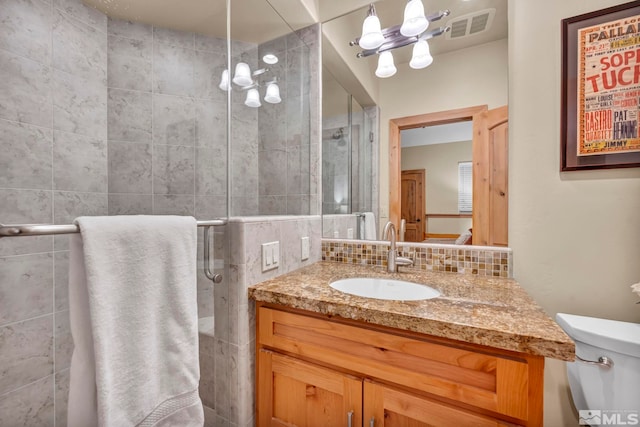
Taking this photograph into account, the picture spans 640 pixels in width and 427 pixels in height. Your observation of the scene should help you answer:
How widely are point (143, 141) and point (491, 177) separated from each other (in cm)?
172

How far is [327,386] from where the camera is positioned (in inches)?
34.9

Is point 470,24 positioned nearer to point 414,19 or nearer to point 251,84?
point 414,19

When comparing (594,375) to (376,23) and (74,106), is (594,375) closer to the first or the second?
(376,23)

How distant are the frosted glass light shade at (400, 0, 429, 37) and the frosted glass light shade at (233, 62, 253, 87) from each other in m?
0.87

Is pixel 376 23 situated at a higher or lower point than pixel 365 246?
higher

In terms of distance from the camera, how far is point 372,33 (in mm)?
1390

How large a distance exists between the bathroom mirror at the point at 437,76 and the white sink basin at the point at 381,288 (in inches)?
12.6

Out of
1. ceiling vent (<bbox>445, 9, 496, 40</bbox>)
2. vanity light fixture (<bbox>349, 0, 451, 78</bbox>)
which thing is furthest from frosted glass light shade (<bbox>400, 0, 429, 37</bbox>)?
ceiling vent (<bbox>445, 9, 496, 40</bbox>)

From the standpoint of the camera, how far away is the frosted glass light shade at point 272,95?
1.62m

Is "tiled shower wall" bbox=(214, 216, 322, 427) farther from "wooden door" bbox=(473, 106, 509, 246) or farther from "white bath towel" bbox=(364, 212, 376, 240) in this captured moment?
"wooden door" bbox=(473, 106, 509, 246)

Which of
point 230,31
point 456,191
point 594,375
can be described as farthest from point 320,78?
point 594,375

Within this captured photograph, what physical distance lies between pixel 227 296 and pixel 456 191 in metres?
1.11

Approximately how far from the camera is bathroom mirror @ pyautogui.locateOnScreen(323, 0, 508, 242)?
3.92 ft

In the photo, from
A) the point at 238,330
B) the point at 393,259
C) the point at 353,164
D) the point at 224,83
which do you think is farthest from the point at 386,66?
the point at 238,330
